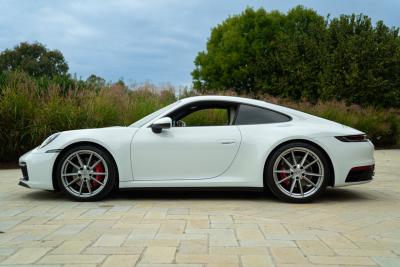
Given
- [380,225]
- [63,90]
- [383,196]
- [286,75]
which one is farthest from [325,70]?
[380,225]

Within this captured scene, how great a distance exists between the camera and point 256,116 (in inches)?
239

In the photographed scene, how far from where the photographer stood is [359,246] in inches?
154

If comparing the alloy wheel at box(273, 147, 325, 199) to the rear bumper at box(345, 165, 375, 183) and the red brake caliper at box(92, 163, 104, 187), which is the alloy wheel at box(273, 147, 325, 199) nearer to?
the rear bumper at box(345, 165, 375, 183)

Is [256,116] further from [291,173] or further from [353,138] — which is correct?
[353,138]

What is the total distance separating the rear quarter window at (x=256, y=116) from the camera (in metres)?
6.05

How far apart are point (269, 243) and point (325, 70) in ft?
74.8

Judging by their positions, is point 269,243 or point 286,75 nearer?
point 269,243

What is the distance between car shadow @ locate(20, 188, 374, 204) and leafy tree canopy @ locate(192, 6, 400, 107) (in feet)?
46.6

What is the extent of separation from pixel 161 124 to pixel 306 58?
2462 centimetres

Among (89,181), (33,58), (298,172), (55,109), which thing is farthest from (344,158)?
(33,58)

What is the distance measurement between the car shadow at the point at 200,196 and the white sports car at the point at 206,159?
0.87 ft

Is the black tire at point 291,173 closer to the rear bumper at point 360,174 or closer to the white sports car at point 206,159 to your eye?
the white sports car at point 206,159

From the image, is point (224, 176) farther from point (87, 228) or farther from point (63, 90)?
point (63, 90)

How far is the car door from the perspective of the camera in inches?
230
